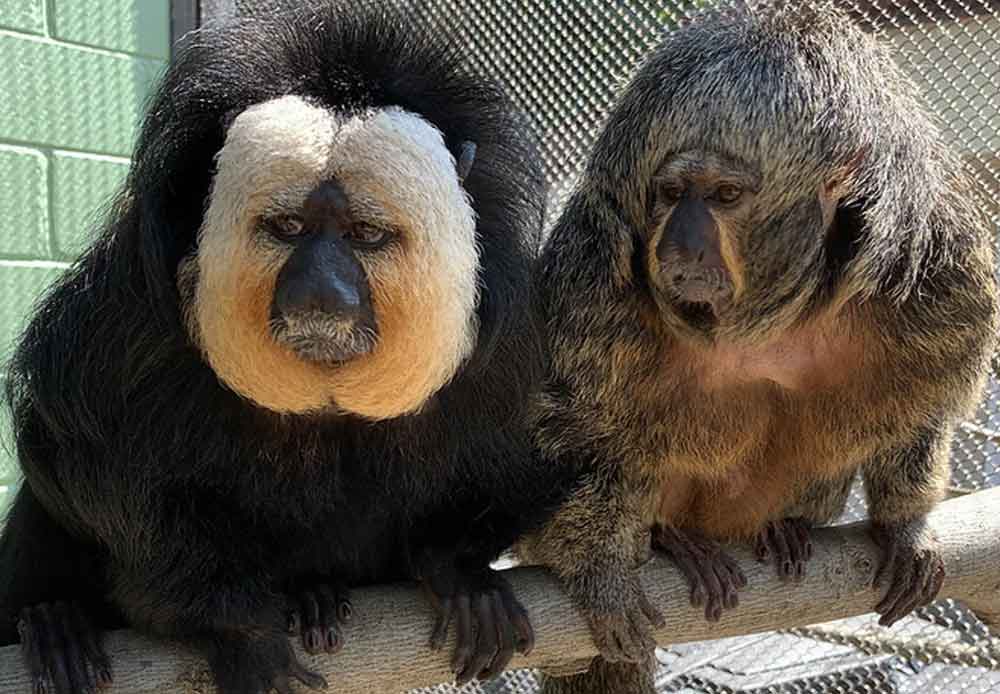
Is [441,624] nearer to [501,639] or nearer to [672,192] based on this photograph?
[501,639]

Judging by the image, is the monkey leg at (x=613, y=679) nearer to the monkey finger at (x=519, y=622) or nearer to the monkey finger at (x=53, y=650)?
the monkey finger at (x=519, y=622)

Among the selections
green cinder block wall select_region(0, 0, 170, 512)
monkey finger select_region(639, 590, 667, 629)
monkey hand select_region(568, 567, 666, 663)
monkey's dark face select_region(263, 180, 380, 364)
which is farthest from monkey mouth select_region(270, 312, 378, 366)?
green cinder block wall select_region(0, 0, 170, 512)

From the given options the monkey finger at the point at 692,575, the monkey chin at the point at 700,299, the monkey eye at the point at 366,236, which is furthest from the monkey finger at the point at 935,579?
the monkey eye at the point at 366,236

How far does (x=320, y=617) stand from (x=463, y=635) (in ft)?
0.91

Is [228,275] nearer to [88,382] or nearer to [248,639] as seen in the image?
[88,382]

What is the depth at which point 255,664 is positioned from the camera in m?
2.15

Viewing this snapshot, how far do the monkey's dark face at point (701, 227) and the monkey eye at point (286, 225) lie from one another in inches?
27.7

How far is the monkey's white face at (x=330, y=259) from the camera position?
75.9 inches

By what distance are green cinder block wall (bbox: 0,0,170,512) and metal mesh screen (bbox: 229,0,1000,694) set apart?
2.68 feet

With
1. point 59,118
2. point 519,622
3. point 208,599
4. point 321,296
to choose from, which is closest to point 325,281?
point 321,296

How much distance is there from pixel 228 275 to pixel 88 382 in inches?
15.2

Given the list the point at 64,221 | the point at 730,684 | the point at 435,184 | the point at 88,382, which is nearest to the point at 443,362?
the point at 435,184

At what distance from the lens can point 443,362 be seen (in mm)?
2145

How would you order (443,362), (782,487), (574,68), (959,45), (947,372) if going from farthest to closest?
(574,68)
(959,45)
(782,487)
(947,372)
(443,362)
